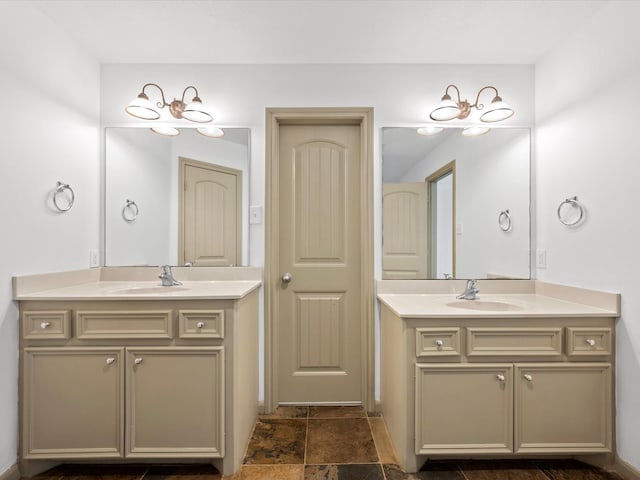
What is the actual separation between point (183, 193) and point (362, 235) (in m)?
1.23

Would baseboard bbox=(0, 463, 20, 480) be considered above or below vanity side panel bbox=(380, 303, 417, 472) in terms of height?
below

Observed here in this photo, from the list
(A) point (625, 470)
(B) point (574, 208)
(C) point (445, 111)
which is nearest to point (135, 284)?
(C) point (445, 111)

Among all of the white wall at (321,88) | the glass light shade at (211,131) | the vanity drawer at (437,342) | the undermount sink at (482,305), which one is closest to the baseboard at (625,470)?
the undermount sink at (482,305)

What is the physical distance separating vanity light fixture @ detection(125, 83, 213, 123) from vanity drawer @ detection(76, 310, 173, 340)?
125 cm

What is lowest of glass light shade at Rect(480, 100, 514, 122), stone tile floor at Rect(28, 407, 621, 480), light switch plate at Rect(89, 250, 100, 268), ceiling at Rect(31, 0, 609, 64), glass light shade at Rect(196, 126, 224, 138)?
stone tile floor at Rect(28, 407, 621, 480)

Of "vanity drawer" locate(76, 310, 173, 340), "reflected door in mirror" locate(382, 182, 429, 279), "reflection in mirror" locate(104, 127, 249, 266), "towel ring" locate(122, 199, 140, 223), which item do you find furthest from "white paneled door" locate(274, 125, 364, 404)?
"towel ring" locate(122, 199, 140, 223)

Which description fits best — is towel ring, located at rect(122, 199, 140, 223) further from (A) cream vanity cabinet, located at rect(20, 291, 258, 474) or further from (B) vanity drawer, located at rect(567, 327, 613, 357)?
(B) vanity drawer, located at rect(567, 327, 613, 357)

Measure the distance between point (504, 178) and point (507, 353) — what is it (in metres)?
1.20

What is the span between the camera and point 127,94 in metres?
2.32

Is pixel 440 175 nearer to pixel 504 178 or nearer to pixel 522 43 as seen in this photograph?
pixel 504 178

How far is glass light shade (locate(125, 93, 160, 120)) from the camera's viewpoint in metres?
2.15

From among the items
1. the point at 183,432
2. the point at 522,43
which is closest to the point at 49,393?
the point at 183,432

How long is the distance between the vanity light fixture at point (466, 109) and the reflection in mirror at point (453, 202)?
0.11m

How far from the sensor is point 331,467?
5.74 ft
